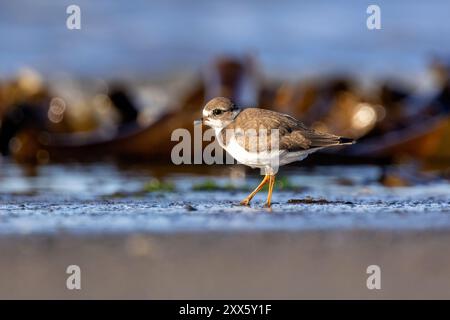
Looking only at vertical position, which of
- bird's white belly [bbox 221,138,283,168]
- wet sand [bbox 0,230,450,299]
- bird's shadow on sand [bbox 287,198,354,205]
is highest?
bird's white belly [bbox 221,138,283,168]

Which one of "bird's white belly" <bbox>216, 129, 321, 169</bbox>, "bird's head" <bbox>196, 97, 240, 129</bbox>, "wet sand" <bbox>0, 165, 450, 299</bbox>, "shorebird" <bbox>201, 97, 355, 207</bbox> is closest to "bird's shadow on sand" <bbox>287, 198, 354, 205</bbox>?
"wet sand" <bbox>0, 165, 450, 299</bbox>

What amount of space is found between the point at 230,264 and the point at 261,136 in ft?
7.78

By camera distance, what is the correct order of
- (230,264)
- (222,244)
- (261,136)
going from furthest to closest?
(261,136)
(222,244)
(230,264)

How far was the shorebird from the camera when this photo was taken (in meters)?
7.41

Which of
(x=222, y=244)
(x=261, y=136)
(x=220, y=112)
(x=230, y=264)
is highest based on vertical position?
(x=220, y=112)

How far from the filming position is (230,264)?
17.2ft

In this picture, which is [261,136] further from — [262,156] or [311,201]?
[311,201]

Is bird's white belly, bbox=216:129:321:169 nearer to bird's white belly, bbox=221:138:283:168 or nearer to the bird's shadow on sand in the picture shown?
bird's white belly, bbox=221:138:283:168

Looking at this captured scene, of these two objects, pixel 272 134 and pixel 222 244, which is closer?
pixel 222 244

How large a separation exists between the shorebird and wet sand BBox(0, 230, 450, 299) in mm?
1409

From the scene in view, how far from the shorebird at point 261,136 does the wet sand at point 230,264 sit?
4.62 feet

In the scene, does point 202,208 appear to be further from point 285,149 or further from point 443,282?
point 443,282

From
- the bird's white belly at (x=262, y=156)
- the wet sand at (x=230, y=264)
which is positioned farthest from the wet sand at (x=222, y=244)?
the bird's white belly at (x=262, y=156)

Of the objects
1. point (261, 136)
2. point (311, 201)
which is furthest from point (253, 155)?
point (311, 201)
